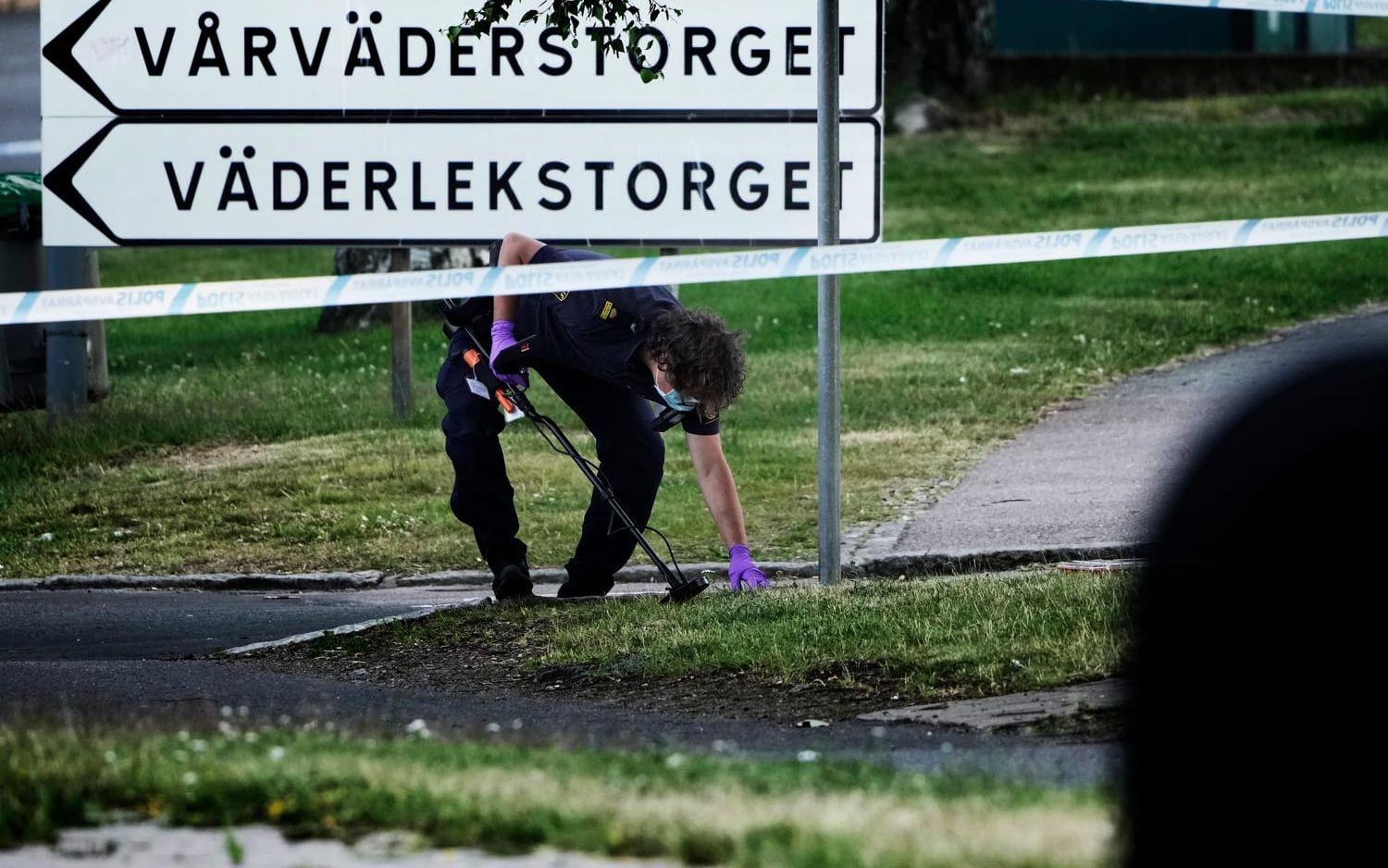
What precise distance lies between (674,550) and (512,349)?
1.99 metres

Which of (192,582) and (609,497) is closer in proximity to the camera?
(609,497)

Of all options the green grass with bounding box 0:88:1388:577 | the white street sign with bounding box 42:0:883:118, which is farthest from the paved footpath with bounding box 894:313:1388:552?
the white street sign with bounding box 42:0:883:118

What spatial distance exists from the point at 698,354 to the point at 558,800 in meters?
3.25

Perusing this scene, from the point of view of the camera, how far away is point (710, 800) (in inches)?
146

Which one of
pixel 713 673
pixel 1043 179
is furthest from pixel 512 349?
pixel 1043 179

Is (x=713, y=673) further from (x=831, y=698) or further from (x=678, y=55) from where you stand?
(x=678, y=55)

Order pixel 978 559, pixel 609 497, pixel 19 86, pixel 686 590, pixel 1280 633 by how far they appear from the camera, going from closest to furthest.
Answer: pixel 1280 633 < pixel 686 590 < pixel 609 497 < pixel 978 559 < pixel 19 86

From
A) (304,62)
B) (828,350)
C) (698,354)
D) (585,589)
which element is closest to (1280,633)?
(698,354)

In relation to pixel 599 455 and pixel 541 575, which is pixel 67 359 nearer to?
pixel 541 575

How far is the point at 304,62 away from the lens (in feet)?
34.7

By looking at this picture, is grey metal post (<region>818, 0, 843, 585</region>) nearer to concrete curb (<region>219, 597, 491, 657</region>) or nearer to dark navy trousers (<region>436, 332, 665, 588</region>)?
dark navy trousers (<region>436, 332, 665, 588</region>)

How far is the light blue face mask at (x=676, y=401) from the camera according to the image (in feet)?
23.1

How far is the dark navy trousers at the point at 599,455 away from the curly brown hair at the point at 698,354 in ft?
1.57

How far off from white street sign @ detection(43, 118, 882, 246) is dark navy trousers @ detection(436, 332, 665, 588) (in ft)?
8.66
